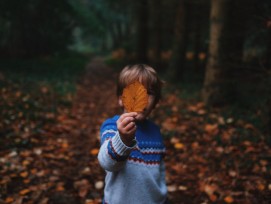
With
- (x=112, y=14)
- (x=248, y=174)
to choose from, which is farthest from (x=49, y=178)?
(x=112, y=14)

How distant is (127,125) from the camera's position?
4.78ft

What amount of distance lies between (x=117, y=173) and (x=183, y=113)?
4748mm

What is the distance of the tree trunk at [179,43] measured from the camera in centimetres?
1074

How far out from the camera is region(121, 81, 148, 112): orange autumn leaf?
1434 millimetres

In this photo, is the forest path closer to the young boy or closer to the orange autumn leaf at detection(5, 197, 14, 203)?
the orange autumn leaf at detection(5, 197, 14, 203)

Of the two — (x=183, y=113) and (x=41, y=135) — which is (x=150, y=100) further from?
(x=183, y=113)

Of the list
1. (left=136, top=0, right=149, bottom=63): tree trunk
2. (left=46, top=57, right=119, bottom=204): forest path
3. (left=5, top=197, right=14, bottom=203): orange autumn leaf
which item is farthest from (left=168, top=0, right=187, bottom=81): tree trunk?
(left=5, top=197, right=14, bottom=203): orange autumn leaf

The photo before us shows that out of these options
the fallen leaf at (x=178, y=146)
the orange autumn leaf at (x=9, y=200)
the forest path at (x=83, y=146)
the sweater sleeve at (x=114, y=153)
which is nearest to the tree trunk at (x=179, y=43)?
the forest path at (x=83, y=146)

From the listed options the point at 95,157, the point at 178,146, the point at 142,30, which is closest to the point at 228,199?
the point at 178,146

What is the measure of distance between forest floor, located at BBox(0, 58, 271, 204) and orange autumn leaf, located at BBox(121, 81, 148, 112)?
83.0 inches

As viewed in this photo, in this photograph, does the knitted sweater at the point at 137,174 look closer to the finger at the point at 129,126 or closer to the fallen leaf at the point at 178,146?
the finger at the point at 129,126

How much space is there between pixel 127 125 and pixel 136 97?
15 centimetres

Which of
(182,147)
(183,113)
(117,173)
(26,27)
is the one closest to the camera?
(117,173)

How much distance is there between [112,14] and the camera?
118 feet
